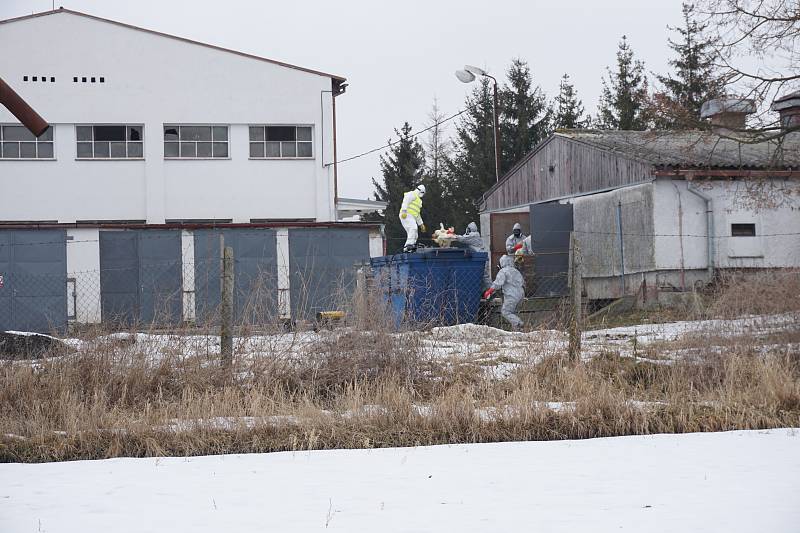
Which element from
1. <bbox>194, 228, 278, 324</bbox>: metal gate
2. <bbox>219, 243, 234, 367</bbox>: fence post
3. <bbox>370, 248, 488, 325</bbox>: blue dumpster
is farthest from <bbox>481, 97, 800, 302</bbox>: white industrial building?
<bbox>219, 243, 234, 367</bbox>: fence post

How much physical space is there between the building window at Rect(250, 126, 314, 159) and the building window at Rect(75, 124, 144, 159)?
3476 millimetres

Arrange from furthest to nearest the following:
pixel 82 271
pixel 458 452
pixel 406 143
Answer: pixel 406 143
pixel 82 271
pixel 458 452

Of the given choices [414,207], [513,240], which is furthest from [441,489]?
[513,240]

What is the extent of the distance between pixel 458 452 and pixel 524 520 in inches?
84.4

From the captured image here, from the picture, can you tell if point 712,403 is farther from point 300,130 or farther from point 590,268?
point 300,130

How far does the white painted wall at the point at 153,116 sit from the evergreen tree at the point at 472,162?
18.4 m

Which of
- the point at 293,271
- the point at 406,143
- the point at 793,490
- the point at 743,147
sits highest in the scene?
the point at 406,143

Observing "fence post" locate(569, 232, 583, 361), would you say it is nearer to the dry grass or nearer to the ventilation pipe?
the dry grass

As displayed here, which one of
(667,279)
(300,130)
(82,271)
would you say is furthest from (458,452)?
(300,130)

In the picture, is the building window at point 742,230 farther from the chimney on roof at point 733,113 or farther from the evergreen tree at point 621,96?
the evergreen tree at point 621,96

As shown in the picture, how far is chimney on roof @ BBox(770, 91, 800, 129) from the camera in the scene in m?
16.2

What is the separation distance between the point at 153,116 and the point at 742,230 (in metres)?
17.4

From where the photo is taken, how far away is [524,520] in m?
5.94

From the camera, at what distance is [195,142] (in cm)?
2956
